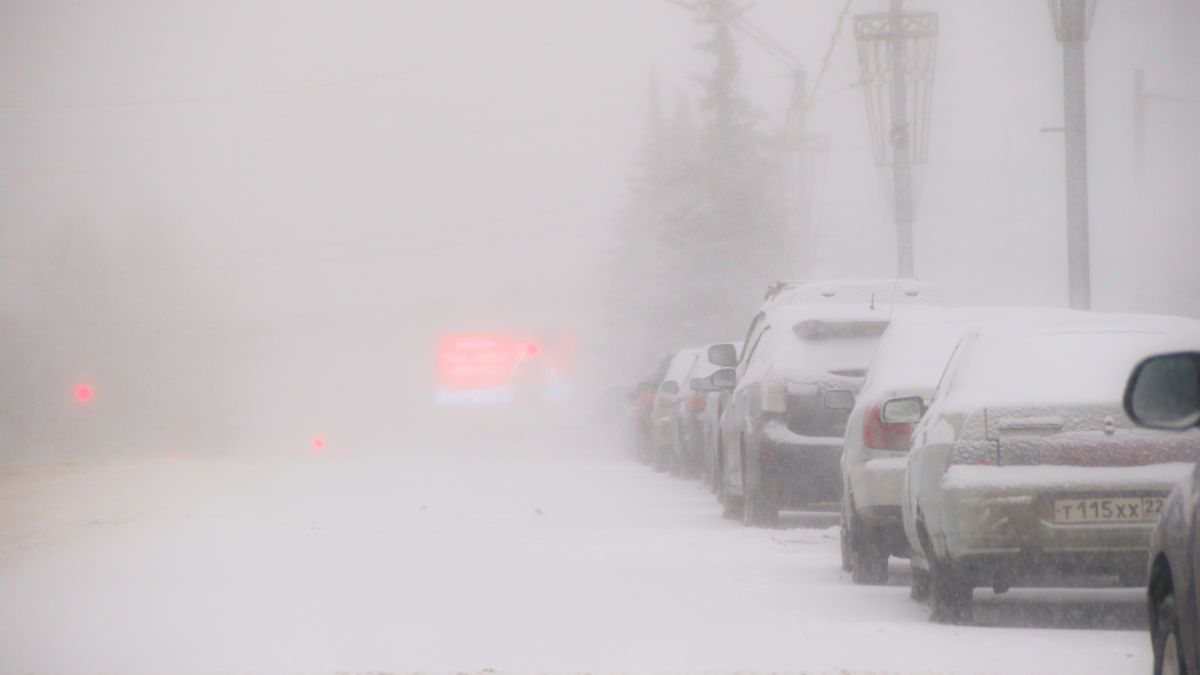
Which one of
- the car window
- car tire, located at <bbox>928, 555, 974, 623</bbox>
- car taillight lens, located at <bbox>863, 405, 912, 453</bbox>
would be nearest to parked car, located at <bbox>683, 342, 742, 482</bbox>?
the car window

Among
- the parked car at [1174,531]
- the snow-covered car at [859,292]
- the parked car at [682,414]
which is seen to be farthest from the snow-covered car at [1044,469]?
the parked car at [682,414]

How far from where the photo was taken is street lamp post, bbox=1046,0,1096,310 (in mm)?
23297

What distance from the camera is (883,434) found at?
39.3 feet

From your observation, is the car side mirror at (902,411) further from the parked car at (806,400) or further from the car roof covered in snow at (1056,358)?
the parked car at (806,400)

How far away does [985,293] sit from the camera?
8950cm

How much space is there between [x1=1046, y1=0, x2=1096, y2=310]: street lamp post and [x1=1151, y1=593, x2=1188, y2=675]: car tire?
59.5 ft

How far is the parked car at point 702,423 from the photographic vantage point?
21422 millimetres

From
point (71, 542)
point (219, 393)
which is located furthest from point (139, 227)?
point (71, 542)

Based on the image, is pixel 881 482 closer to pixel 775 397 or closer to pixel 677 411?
pixel 775 397

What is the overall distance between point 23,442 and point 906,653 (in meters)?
86.9

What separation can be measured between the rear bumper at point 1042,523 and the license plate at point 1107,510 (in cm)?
2

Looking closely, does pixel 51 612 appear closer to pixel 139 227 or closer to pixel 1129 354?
pixel 1129 354

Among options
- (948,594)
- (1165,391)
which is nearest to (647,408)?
(948,594)

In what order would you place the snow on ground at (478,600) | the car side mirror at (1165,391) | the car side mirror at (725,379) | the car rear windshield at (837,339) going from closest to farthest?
the car side mirror at (1165,391) < the snow on ground at (478,600) < the car rear windshield at (837,339) < the car side mirror at (725,379)
